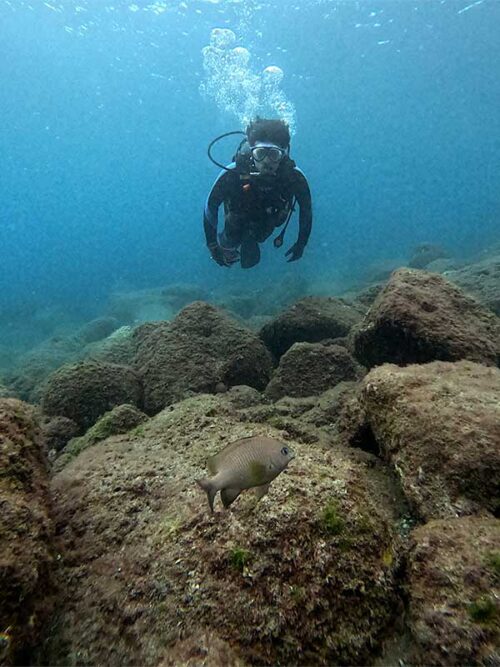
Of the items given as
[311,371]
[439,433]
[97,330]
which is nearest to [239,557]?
[439,433]

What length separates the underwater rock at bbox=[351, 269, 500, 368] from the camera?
393 centimetres

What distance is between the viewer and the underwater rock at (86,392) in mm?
5047

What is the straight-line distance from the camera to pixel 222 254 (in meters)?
9.89

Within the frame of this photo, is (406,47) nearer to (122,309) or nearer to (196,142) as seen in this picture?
(122,309)

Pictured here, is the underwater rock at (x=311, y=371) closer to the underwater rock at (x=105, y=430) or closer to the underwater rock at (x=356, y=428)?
the underwater rock at (x=356, y=428)

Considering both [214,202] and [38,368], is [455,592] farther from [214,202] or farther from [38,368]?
[38,368]

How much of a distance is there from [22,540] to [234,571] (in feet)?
3.48

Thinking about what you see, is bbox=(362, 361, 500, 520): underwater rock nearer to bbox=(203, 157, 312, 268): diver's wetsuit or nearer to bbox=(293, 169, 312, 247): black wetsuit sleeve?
bbox=(203, 157, 312, 268): diver's wetsuit

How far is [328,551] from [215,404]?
→ 6.35 ft

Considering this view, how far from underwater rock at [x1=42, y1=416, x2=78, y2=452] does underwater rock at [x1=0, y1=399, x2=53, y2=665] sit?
2.70 m

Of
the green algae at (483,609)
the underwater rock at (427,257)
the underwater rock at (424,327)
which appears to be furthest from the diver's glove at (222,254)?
the underwater rock at (427,257)

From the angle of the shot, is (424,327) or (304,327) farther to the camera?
(304,327)

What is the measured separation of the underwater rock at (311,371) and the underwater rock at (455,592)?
3.28 meters

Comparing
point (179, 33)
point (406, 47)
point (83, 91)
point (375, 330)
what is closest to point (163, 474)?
point (375, 330)
